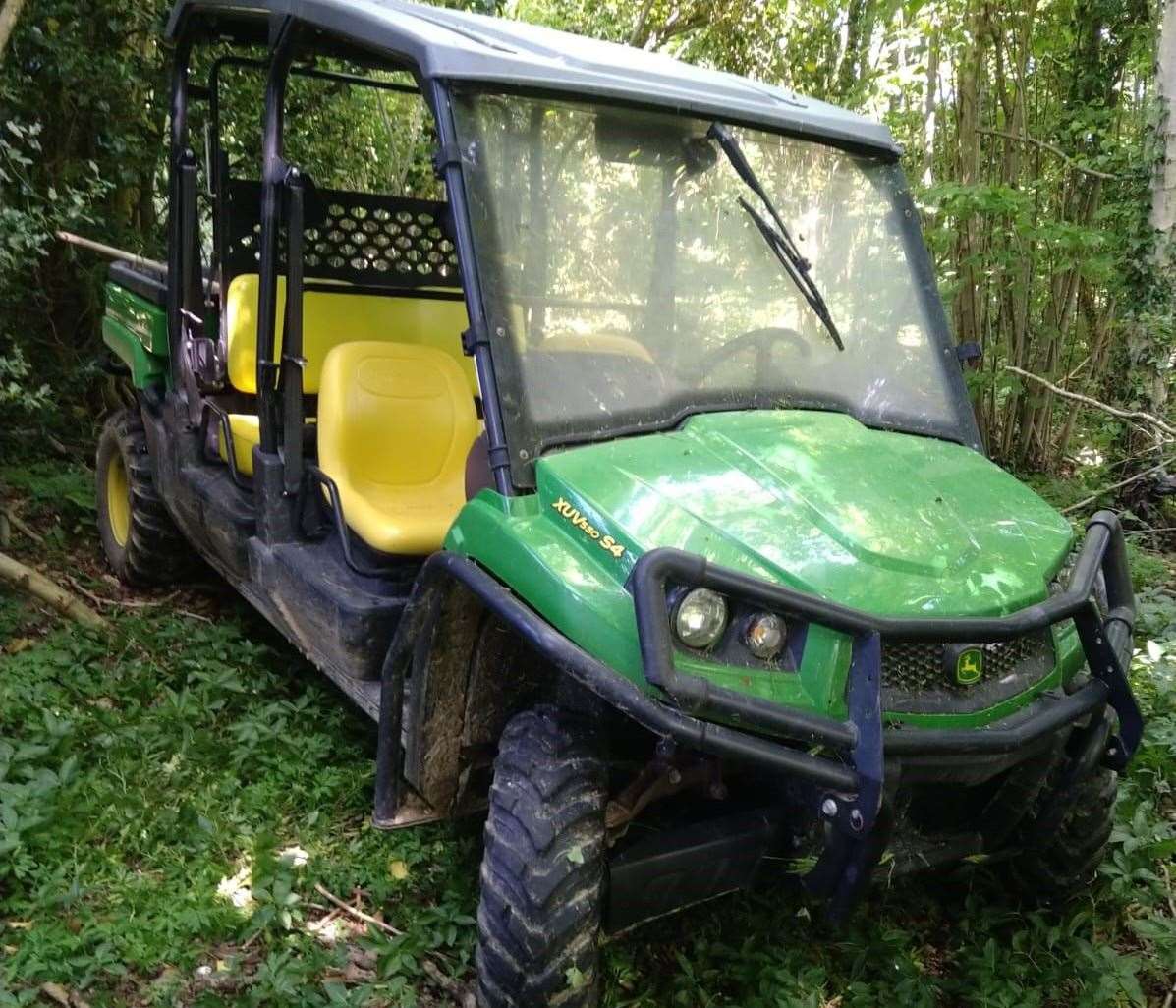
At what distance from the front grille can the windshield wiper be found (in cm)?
109

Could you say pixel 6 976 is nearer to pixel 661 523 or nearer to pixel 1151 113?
pixel 661 523

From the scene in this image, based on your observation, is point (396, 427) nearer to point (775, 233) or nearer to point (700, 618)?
point (775, 233)

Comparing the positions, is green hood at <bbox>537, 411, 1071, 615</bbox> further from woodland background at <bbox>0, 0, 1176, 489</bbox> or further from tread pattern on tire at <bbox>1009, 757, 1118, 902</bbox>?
woodland background at <bbox>0, 0, 1176, 489</bbox>

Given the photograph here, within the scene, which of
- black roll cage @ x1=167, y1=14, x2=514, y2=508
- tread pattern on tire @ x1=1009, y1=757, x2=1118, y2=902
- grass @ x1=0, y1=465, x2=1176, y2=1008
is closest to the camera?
black roll cage @ x1=167, y1=14, x2=514, y2=508

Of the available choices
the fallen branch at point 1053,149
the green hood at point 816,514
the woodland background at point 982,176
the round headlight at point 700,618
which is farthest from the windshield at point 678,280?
the fallen branch at point 1053,149

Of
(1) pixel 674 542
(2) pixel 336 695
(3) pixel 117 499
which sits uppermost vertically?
(1) pixel 674 542

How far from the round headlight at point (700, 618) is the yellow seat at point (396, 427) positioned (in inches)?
56.5

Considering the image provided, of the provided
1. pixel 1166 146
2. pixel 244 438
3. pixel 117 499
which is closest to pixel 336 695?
pixel 244 438

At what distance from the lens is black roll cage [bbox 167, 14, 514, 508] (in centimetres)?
245

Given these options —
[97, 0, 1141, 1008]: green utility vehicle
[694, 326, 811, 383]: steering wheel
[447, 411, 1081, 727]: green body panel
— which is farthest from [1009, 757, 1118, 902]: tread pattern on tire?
[694, 326, 811, 383]: steering wheel

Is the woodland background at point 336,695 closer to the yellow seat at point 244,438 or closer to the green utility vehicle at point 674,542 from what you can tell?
the green utility vehicle at point 674,542

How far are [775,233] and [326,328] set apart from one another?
6.81ft

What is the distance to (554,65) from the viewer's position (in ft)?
8.58

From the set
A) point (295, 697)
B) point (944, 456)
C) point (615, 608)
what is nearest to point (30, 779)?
point (295, 697)
